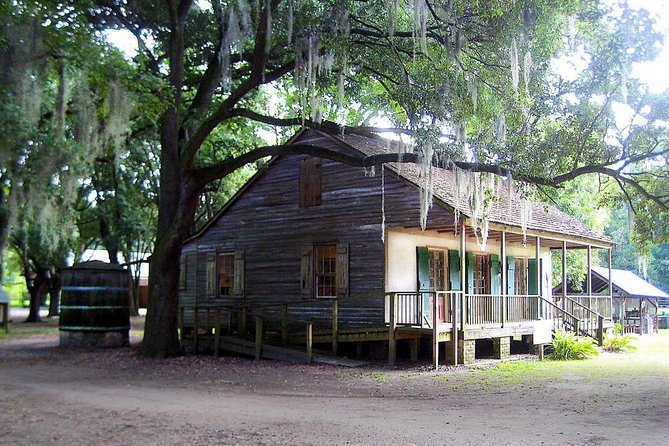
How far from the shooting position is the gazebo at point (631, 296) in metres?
29.4

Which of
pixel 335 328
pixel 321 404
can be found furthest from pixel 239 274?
pixel 321 404

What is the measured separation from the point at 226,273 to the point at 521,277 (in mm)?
9863

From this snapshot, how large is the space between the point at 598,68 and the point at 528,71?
1444mm

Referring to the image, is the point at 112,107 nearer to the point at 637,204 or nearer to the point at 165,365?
the point at 165,365

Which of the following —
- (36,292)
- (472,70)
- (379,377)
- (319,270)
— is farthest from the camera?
(36,292)

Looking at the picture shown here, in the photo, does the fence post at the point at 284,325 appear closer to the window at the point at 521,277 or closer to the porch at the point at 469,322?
the porch at the point at 469,322

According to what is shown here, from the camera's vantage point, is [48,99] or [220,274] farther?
[220,274]

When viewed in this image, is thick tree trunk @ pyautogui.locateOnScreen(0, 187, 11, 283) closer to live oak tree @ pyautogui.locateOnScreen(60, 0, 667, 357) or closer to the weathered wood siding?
live oak tree @ pyautogui.locateOnScreen(60, 0, 667, 357)

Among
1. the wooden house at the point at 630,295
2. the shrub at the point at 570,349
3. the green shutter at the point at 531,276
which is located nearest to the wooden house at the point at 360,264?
the shrub at the point at 570,349

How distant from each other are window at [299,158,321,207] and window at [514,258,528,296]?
7.92m

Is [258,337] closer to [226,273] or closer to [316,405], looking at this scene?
[226,273]

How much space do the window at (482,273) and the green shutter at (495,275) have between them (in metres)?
0.13

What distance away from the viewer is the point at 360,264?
694 inches

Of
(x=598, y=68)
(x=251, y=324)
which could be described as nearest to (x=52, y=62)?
(x=598, y=68)
